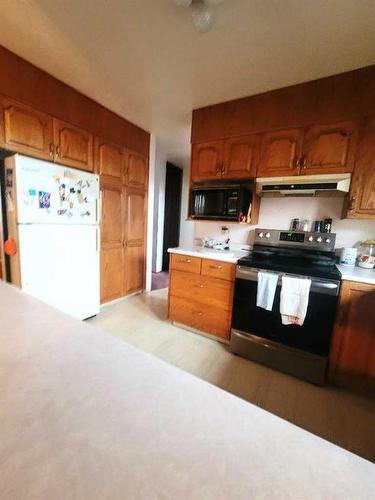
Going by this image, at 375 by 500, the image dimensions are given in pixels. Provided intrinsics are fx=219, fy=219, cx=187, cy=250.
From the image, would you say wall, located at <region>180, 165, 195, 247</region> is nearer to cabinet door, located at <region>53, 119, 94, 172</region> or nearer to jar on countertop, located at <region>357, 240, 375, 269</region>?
cabinet door, located at <region>53, 119, 94, 172</region>

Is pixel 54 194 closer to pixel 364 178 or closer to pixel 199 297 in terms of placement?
pixel 199 297

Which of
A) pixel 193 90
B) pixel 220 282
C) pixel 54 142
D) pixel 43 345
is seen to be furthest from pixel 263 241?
pixel 54 142

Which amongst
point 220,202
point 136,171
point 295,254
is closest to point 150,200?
point 136,171

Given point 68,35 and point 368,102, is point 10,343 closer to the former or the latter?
point 68,35

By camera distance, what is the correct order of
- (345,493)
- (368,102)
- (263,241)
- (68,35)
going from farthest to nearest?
1. (263,241)
2. (368,102)
3. (68,35)
4. (345,493)

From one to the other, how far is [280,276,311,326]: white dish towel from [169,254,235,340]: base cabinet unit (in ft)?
1.58

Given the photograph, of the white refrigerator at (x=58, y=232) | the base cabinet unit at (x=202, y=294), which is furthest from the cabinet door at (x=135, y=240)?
→ the base cabinet unit at (x=202, y=294)

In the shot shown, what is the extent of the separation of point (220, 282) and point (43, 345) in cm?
168

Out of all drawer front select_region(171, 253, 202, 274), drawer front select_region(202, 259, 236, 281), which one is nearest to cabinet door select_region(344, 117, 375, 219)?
drawer front select_region(202, 259, 236, 281)

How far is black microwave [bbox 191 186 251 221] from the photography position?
7.15 feet

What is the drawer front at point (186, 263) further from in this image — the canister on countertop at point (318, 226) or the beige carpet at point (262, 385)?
the canister on countertop at point (318, 226)

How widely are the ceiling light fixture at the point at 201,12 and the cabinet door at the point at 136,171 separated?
179 centimetres

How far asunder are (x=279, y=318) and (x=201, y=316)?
0.78 m

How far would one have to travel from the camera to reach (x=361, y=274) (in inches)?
63.2
